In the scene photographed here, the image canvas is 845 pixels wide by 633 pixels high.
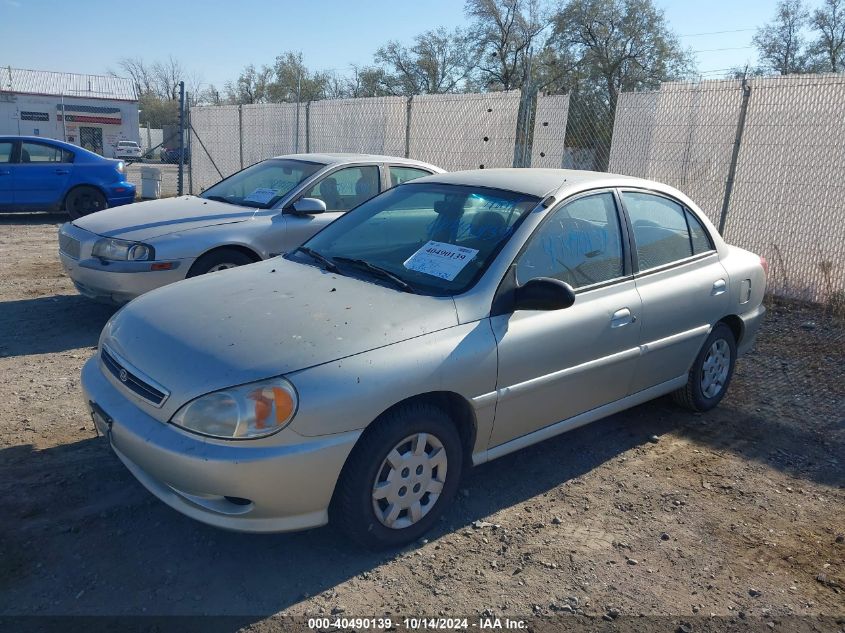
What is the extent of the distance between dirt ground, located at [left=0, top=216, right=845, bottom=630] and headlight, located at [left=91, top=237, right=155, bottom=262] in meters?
1.28

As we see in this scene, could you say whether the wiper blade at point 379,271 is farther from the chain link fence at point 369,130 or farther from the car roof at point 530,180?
the chain link fence at point 369,130

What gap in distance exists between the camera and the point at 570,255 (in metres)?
3.85

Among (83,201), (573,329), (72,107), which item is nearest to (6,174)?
(83,201)

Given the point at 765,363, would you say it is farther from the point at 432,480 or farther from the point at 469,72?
the point at 469,72

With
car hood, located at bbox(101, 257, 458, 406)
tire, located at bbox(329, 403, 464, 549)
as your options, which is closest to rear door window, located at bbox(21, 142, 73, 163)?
car hood, located at bbox(101, 257, 458, 406)

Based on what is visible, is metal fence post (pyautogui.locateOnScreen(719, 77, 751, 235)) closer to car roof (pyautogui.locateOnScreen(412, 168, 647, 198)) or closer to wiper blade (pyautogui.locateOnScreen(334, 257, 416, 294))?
car roof (pyautogui.locateOnScreen(412, 168, 647, 198))

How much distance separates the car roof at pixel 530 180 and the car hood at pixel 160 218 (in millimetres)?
2559

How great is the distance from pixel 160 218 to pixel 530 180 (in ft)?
12.3

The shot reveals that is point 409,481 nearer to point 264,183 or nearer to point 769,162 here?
point 264,183

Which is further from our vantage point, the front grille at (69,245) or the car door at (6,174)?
the car door at (6,174)

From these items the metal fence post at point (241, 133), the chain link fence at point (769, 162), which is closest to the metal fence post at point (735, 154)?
the chain link fence at point (769, 162)

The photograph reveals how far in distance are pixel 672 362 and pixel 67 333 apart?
16.2 feet

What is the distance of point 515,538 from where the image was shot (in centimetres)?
338

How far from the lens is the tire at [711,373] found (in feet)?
15.7
